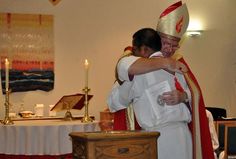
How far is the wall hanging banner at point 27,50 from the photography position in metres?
6.04

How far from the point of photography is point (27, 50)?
6.14 meters

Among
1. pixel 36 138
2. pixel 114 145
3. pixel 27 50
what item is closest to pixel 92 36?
pixel 27 50

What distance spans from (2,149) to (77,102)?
2.91 ft

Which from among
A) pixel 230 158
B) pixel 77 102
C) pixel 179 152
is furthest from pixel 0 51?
pixel 179 152

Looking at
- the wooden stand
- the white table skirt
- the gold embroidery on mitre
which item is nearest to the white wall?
the white table skirt

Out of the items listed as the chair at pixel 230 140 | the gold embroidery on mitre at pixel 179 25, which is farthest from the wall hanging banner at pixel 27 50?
the gold embroidery on mitre at pixel 179 25

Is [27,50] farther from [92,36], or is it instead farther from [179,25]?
[179,25]

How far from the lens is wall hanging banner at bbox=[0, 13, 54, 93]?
6.04 meters

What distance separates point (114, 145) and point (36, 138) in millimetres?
2528

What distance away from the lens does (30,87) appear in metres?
6.10

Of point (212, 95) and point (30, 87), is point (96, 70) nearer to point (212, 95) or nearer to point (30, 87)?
point (30, 87)

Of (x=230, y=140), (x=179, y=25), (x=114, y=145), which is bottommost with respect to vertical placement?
(x=230, y=140)

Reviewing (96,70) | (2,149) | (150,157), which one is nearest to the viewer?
(150,157)

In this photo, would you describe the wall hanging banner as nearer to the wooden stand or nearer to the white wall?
the white wall
